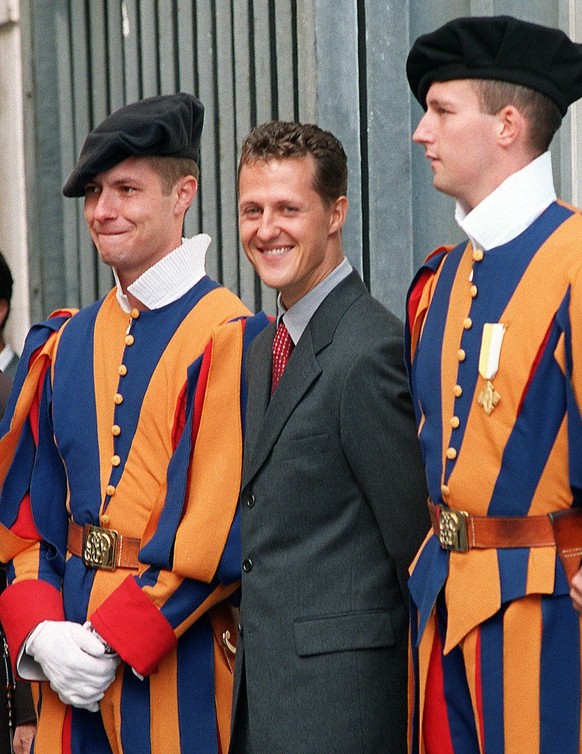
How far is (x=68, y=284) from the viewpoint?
6.23 metres

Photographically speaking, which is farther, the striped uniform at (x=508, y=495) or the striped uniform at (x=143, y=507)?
the striped uniform at (x=143, y=507)

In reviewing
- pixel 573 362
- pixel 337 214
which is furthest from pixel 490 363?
pixel 337 214

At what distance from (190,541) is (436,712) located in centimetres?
72

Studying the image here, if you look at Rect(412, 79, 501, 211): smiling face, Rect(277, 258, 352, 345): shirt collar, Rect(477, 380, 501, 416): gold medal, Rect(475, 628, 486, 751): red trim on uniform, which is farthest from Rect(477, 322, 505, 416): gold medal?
Rect(277, 258, 352, 345): shirt collar

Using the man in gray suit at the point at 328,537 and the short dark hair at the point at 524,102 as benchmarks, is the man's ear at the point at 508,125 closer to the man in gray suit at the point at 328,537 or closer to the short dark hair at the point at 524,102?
the short dark hair at the point at 524,102

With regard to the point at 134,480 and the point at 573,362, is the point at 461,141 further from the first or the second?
the point at 134,480

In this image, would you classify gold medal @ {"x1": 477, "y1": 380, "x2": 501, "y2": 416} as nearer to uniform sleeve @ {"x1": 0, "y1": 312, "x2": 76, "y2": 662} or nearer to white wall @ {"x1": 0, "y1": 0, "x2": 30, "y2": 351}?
uniform sleeve @ {"x1": 0, "y1": 312, "x2": 76, "y2": 662}

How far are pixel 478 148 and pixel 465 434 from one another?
554 millimetres

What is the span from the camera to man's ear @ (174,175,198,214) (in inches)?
141

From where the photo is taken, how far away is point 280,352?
325 centimetres

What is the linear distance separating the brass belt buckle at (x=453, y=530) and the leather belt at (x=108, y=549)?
0.86 metres

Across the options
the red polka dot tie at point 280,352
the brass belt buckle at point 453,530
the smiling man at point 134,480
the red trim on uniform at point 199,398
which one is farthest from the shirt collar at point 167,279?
the brass belt buckle at point 453,530

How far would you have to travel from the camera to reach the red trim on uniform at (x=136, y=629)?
3.27 m

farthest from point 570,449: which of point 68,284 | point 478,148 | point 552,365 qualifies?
point 68,284
